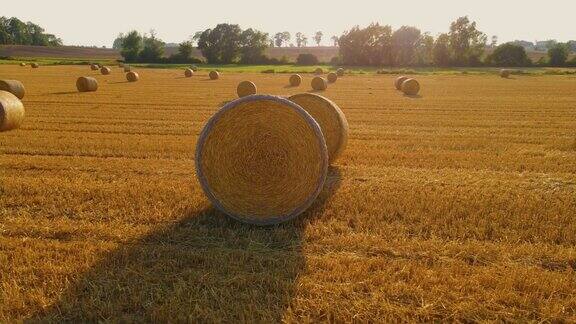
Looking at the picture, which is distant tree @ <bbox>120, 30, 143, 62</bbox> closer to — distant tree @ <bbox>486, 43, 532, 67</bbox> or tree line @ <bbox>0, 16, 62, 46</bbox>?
tree line @ <bbox>0, 16, 62, 46</bbox>

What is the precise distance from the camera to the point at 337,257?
5.10 meters

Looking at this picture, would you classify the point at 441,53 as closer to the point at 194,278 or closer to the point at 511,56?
the point at 511,56

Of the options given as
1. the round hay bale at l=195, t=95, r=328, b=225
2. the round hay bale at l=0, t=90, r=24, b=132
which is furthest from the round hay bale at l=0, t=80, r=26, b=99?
the round hay bale at l=195, t=95, r=328, b=225

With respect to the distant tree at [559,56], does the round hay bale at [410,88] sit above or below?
below

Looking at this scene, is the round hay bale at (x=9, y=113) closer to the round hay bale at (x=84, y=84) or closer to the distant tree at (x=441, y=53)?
the round hay bale at (x=84, y=84)

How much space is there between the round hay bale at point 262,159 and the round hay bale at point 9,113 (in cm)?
838

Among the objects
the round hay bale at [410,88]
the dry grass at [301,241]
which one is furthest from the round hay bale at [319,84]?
the dry grass at [301,241]

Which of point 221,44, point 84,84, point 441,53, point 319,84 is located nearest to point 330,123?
point 84,84

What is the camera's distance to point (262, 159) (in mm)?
6258

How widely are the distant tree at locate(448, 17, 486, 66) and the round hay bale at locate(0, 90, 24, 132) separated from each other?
70.1 metres

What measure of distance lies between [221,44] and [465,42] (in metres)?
41.2

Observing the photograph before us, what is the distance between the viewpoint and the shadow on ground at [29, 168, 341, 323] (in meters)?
4.05

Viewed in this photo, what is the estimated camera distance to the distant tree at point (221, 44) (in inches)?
3241

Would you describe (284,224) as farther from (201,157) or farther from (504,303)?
(504,303)
